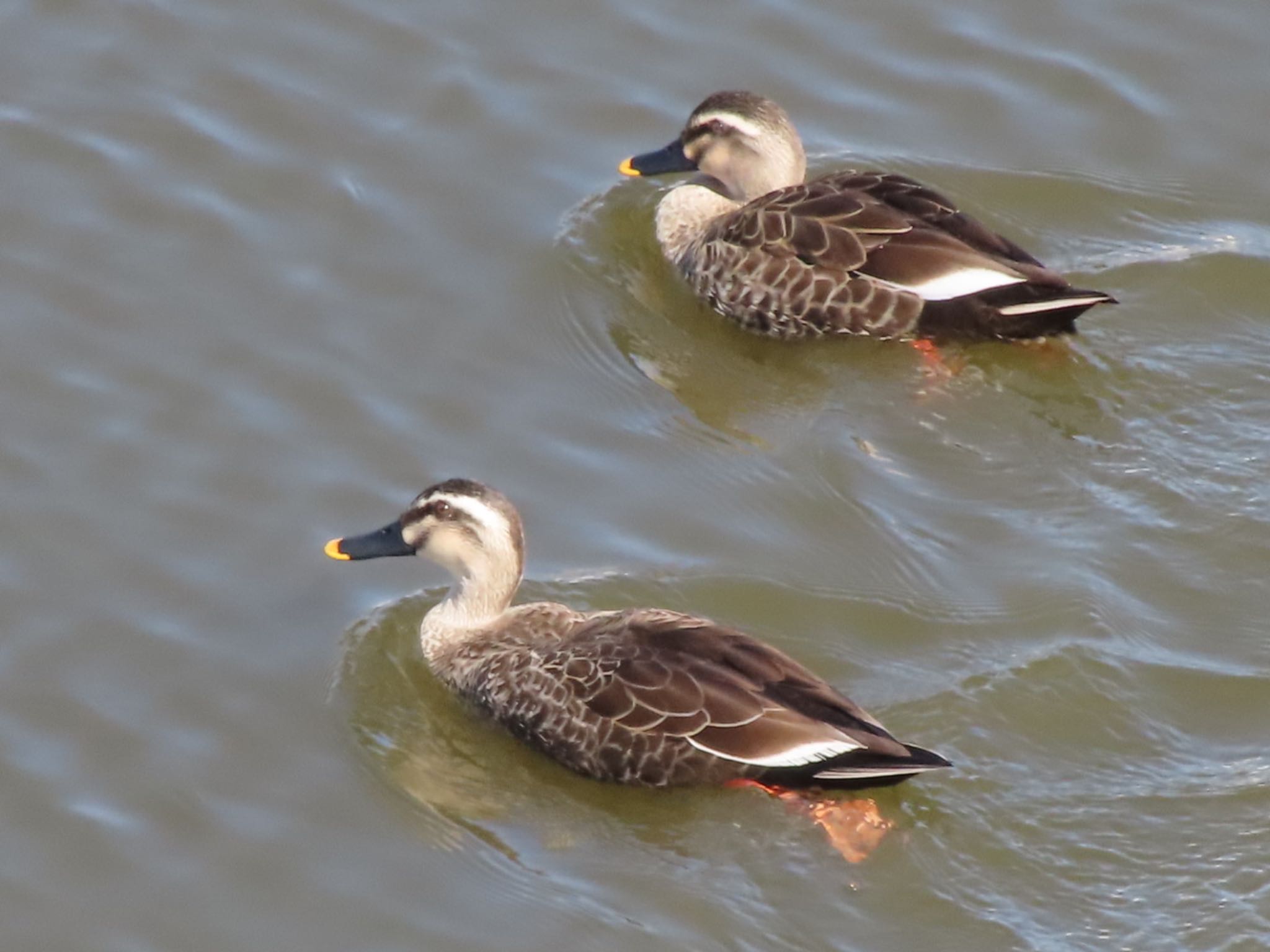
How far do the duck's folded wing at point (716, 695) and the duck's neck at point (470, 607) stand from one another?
2.05 ft

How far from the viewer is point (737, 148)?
42.7ft

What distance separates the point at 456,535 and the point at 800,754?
6.26 feet

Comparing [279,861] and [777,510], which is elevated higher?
[777,510]

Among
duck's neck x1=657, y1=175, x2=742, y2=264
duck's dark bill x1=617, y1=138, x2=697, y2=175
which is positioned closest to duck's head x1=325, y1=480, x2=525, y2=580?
duck's neck x1=657, y1=175, x2=742, y2=264

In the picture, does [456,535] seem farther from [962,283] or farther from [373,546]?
[962,283]

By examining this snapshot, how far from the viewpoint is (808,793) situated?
353 inches

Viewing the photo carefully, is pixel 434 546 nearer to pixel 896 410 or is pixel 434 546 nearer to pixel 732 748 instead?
pixel 732 748

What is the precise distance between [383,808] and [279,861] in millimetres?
556

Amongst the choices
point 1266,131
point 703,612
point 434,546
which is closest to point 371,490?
point 434,546

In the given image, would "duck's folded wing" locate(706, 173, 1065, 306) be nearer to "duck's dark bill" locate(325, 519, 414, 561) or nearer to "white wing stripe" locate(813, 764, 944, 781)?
"duck's dark bill" locate(325, 519, 414, 561)

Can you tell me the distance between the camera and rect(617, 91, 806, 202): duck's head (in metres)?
12.9

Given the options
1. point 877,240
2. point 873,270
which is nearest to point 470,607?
point 873,270

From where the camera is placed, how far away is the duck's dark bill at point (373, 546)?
9781 millimetres

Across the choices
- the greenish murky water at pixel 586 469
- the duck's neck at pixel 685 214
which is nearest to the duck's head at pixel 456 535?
the greenish murky water at pixel 586 469
